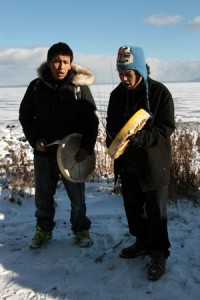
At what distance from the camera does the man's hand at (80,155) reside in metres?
3.78

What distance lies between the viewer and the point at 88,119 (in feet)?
12.4

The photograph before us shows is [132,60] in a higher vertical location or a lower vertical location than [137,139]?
higher

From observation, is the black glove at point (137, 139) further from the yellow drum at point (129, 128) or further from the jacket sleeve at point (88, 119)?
the jacket sleeve at point (88, 119)

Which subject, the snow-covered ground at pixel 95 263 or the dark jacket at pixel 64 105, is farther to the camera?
the dark jacket at pixel 64 105

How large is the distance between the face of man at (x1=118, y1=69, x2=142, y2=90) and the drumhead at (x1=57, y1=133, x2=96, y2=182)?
858mm

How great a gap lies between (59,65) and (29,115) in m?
0.62

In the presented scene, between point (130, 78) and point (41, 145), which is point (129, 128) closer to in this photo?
point (130, 78)

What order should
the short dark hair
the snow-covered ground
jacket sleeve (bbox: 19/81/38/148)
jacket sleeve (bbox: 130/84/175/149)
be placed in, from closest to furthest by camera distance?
jacket sleeve (bbox: 130/84/175/149)
the snow-covered ground
the short dark hair
jacket sleeve (bbox: 19/81/38/148)

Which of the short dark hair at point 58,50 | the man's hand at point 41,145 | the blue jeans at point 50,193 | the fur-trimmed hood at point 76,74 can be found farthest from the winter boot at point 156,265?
the short dark hair at point 58,50

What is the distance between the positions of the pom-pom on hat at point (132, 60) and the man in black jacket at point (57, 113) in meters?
0.71

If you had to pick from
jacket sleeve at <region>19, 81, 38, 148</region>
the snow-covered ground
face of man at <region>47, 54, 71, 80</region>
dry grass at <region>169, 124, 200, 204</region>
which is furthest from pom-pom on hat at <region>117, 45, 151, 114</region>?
Answer: dry grass at <region>169, 124, 200, 204</region>

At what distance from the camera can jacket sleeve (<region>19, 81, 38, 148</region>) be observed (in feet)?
12.6

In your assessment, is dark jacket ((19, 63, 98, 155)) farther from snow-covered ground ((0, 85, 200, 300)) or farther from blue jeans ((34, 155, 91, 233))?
snow-covered ground ((0, 85, 200, 300))

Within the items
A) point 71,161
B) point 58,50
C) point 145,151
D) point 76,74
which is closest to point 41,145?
point 71,161
